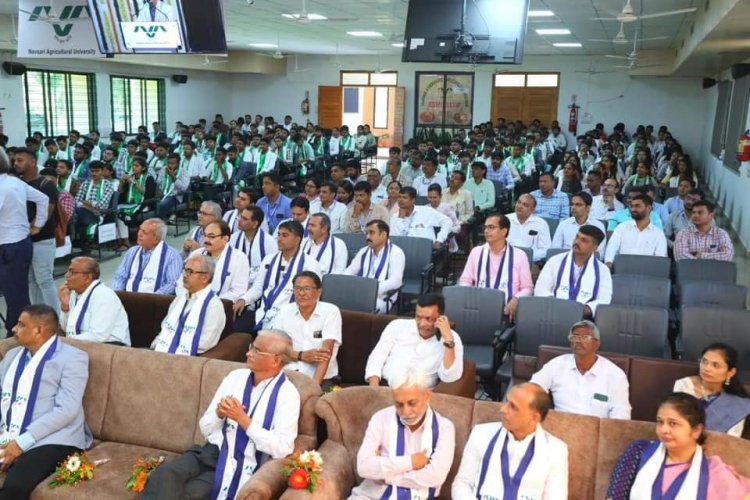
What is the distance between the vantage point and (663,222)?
8.12 meters

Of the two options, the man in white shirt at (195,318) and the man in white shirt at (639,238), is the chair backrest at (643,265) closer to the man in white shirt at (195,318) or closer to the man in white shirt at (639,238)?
the man in white shirt at (639,238)

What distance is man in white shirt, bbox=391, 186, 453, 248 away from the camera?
25.0 ft

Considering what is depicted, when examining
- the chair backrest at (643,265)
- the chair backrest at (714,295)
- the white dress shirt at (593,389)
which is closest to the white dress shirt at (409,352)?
the white dress shirt at (593,389)

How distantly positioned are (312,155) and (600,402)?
13531mm

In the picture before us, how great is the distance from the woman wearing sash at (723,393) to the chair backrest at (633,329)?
1087mm

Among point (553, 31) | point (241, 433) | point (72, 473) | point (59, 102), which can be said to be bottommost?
point (72, 473)

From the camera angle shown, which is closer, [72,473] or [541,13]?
[72,473]

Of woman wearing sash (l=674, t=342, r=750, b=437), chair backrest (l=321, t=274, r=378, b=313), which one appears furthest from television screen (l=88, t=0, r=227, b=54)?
woman wearing sash (l=674, t=342, r=750, b=437)

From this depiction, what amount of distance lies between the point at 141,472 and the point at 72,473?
0.34 meters

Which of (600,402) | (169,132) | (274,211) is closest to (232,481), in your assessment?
(600,402)

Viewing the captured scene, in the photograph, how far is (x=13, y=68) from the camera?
13.7 m

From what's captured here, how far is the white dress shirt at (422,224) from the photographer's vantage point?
25.1ft

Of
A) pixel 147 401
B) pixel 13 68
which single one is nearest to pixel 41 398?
pixel 147 401

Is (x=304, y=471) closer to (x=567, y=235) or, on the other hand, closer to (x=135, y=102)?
(x=567, y=235)
